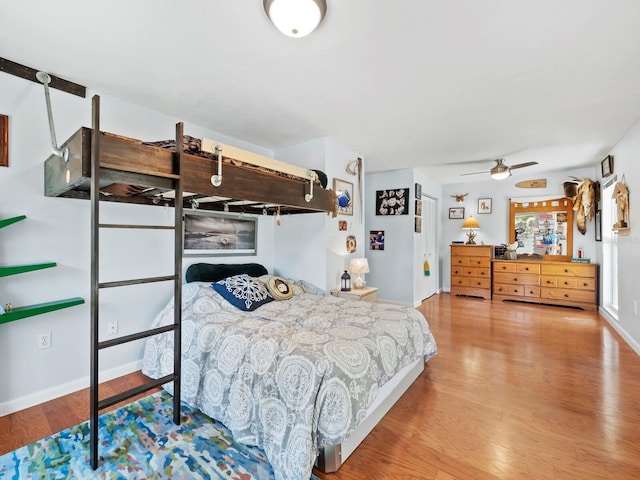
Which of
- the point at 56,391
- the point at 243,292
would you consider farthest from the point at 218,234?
the point at 56,391

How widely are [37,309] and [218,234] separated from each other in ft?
5.40

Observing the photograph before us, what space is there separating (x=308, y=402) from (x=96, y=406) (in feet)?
3.60

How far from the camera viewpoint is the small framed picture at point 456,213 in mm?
6832

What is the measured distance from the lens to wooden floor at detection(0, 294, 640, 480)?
1.69 meters

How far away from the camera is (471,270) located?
630 cm

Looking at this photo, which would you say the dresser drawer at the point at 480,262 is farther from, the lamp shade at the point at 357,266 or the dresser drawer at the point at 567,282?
the lamp shade at the point at 357,266

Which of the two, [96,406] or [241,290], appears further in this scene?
[241,290]

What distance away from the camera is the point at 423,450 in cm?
182

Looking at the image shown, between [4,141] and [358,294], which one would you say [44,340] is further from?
[358,294]

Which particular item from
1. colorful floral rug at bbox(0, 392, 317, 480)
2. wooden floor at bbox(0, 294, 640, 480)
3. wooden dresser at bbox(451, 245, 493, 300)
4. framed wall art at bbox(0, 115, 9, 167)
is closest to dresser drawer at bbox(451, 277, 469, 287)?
wooden dresser at bbox(451, 245, 493, 300)

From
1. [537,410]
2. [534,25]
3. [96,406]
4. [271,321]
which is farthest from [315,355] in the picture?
[534,25]

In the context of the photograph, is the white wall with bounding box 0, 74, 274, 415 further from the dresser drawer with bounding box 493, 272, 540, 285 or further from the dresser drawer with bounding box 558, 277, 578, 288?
the dresser drawer with bounding box 558, 277, 578, 288

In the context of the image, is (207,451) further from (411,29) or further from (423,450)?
(411,29)

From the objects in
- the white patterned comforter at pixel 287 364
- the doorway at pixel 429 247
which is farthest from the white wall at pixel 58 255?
the doorway at pixel 429 247
